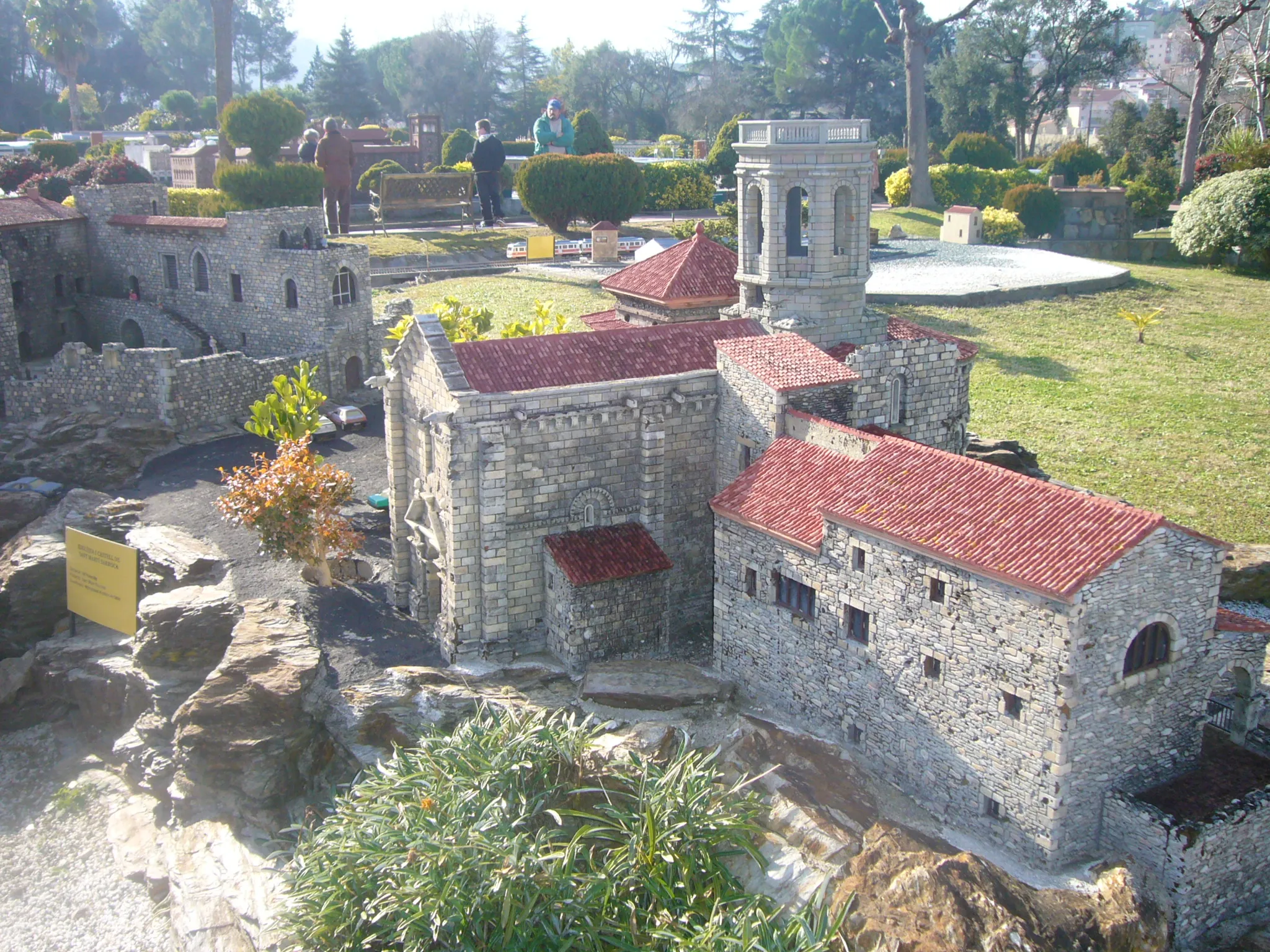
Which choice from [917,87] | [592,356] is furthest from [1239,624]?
[917,87]

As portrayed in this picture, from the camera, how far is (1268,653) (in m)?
27.8

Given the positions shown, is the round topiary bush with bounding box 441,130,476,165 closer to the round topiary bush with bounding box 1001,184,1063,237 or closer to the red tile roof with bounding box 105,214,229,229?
the red tile roof with bounding box 105,214,229,229

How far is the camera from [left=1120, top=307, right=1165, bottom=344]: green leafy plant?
164ft

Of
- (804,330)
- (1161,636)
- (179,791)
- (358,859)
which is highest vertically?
(804,330)

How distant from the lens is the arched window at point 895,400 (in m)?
29.6

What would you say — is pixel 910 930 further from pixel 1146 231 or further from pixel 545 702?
pixel 1146 231

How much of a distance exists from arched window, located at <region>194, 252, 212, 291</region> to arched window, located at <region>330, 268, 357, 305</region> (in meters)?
6.62

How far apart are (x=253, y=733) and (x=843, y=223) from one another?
18586 millimetres

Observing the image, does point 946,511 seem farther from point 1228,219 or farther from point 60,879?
point 1228,219

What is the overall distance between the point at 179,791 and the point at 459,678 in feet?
23.0

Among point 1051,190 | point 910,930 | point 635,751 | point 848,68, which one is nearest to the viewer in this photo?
point 910,930

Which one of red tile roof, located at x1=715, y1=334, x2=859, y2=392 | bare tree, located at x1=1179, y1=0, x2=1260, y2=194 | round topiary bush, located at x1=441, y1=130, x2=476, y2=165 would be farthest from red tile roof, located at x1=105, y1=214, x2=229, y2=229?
bare tree, located at x1=1179, y1=0, x2=1260, y2=194

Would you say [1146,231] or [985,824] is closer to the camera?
[985,824]

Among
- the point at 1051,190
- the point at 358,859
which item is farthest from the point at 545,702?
the point at 1051,190
